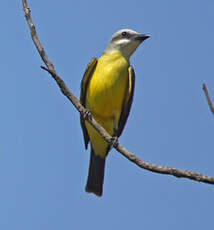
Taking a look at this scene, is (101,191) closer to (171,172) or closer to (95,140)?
(95,140)

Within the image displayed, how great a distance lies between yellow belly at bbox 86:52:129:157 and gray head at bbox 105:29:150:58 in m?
0.22

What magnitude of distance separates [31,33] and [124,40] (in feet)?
9.97

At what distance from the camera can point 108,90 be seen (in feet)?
23.7

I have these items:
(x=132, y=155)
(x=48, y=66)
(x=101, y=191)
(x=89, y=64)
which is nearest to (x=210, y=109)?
(x=132, y=155)

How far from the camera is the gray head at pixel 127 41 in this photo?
25.6ft

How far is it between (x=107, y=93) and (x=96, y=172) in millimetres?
1666

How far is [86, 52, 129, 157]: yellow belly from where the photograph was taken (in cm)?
723

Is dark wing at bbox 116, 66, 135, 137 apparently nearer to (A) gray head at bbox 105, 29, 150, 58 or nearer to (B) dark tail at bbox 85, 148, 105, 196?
(A) gray head at bbox 105, 29, 150, 58

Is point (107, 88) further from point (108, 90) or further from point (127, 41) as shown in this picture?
point (127, 41)

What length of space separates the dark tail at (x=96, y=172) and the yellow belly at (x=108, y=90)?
30.9 inches

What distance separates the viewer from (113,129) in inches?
298

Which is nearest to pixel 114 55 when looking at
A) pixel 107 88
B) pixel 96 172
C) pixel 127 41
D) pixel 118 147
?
pixel 127 41

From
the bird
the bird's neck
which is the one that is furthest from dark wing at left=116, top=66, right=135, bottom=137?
the bird's neck

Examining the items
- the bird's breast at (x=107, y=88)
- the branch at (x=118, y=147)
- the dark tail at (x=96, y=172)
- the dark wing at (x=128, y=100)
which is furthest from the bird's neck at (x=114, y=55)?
the branch at (x=118, y=147)
